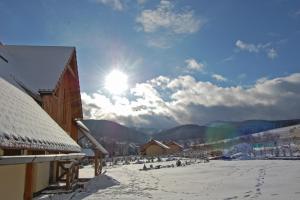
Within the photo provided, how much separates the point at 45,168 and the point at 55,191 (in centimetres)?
279

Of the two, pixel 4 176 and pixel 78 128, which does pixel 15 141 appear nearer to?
pixel 4 176

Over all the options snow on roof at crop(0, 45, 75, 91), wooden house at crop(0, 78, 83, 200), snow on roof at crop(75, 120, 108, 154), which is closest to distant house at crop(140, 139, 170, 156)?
snow on roof at crop(75, 120, 108, 154)

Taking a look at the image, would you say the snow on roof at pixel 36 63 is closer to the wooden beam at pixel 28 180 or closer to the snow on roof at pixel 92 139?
the snow on roof at pixel 92 139

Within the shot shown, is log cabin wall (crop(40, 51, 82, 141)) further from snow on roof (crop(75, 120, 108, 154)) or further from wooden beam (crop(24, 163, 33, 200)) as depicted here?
wooden beam (crop(24, 163, 33, 200))

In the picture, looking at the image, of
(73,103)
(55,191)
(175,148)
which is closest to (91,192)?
(55,191)

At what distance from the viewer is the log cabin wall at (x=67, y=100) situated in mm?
15059

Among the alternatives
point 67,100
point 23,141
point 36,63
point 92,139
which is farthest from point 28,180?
point 92,139

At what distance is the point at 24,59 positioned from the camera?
1683cm

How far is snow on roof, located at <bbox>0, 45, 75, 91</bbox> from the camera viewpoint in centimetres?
1448

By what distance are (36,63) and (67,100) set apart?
4054 mm

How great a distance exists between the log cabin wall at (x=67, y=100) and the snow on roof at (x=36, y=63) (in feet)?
1.34

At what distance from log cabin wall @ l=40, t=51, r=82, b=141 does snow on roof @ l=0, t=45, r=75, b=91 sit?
1.34ft

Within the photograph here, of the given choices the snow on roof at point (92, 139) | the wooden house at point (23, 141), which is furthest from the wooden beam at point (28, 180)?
the snow on roof at point (92, 139)

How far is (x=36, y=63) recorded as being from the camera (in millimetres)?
16422
